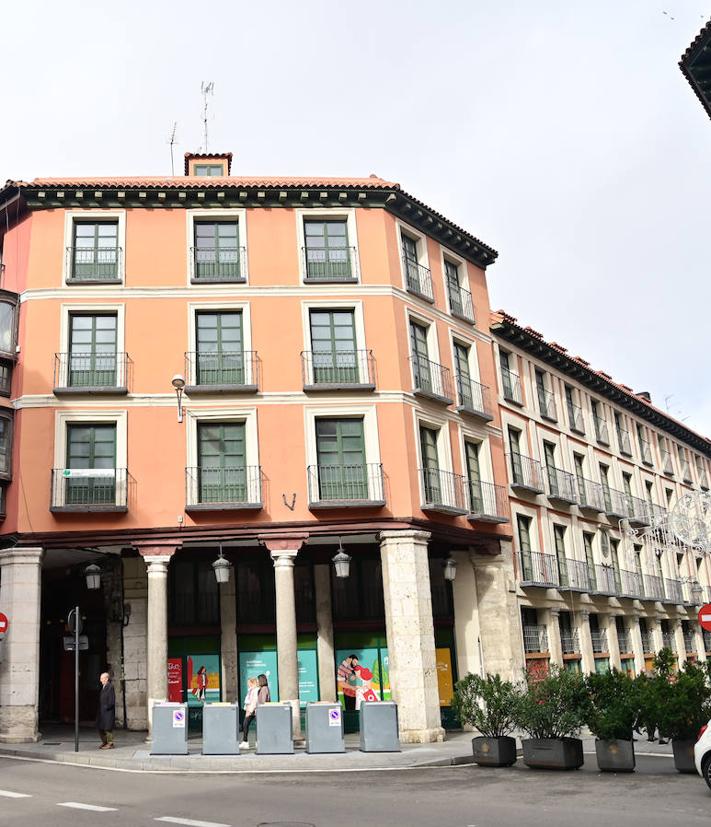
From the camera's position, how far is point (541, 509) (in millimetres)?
31531

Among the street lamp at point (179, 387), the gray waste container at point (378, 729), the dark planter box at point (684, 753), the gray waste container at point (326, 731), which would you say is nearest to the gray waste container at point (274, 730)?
the gray waste container at point (326, 731)

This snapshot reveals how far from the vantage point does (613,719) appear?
15.7m

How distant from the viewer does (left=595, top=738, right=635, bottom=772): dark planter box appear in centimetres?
1566

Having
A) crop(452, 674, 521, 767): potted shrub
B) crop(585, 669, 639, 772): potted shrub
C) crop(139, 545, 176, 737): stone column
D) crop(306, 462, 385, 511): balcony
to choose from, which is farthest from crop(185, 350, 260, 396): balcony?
crop(585, 669, 639, 772): potted shrub

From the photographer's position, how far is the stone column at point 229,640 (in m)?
25.4

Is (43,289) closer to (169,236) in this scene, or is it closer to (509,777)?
(169,236)

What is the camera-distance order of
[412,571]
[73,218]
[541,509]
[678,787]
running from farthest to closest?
[541,509]
[73,218]
[412,571]
[678,787]

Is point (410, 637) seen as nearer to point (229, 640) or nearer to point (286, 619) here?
point (286, 619)

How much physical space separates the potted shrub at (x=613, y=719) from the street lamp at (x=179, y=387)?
1252 centimetres

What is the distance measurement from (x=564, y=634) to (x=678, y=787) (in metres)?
18.6

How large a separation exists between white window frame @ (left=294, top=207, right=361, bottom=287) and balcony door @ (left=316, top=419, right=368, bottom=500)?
4.16 metres

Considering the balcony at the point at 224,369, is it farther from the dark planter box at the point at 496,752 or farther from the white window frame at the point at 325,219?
the dark planter box at the point at 496,752

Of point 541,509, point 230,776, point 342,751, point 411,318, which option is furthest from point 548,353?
point 230,776

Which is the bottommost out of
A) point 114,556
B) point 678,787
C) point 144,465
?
point 678,787
